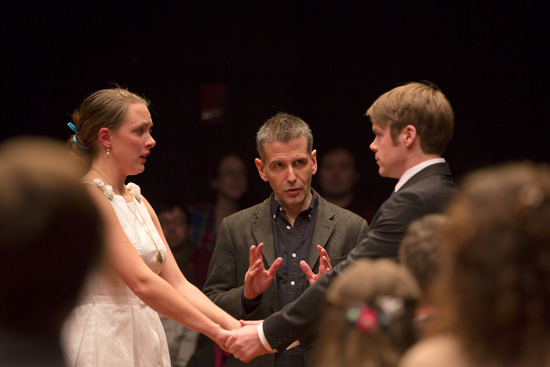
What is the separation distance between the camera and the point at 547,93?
4.18 metres

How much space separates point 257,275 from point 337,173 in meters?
1.90

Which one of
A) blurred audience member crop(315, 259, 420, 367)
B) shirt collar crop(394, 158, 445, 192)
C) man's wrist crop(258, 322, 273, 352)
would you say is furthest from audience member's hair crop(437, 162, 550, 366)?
man's wrist crop(258, 322, 273, 352)

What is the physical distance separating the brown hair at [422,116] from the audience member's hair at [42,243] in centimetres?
152

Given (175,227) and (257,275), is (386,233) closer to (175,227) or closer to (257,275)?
(257,275)

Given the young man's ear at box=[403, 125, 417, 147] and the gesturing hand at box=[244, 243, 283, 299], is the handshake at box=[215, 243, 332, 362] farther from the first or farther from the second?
the young man's ear at box=[403, 125, 417, 147]

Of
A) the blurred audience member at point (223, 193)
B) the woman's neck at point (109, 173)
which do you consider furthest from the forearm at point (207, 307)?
the blurred audience member at point (223, 193)

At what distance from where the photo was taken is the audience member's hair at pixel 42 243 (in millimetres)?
1008

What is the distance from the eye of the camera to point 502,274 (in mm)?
1055

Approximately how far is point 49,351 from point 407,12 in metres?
4.01

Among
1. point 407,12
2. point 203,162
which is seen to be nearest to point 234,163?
point 203,162

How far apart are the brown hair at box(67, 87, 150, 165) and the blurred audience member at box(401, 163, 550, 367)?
6.20 feet

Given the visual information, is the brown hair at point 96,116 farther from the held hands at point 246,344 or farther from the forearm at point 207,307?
the held hands at point 246,344

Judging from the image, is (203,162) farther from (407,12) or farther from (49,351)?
(49,351)

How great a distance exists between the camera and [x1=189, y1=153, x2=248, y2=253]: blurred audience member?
177 inches
